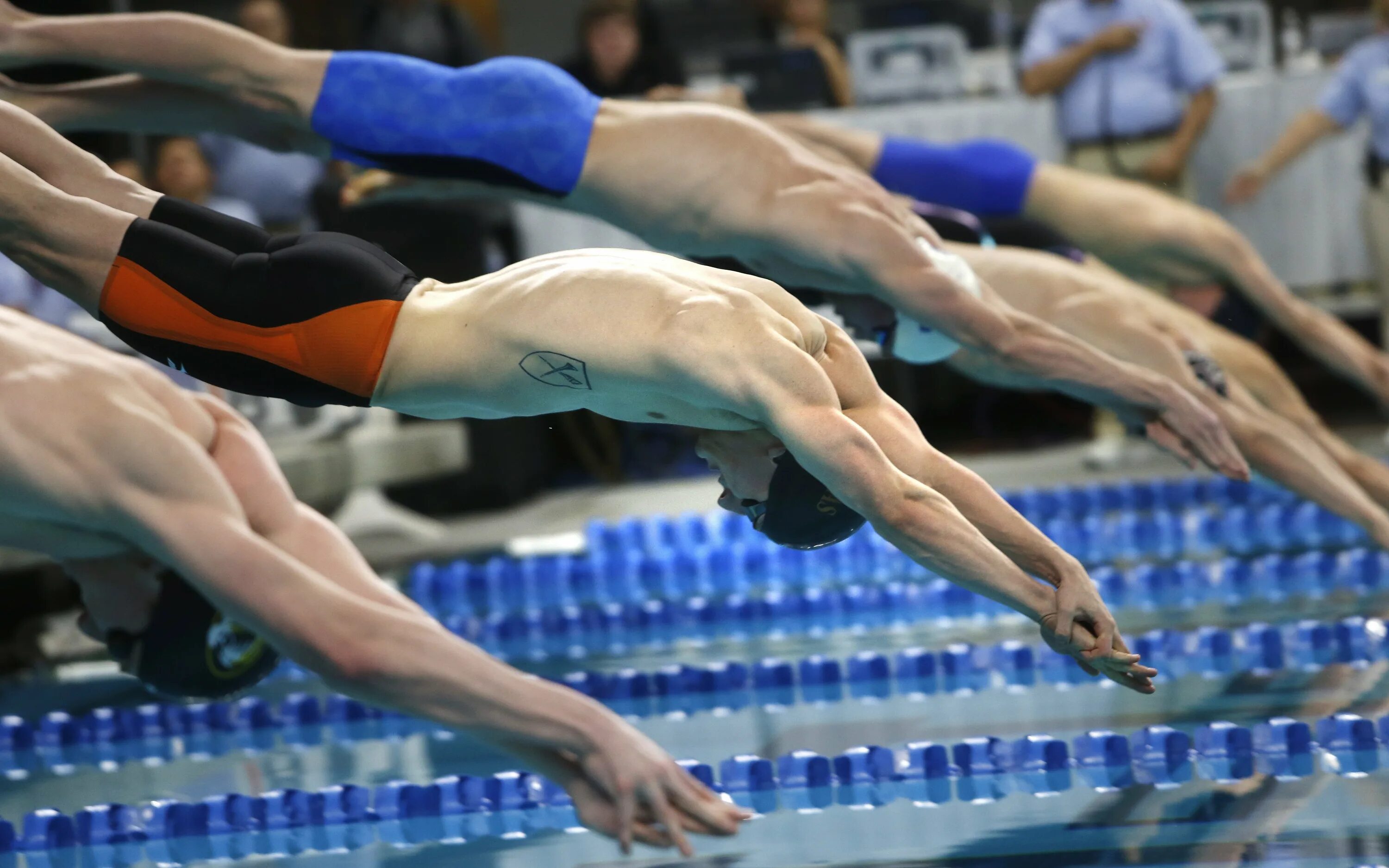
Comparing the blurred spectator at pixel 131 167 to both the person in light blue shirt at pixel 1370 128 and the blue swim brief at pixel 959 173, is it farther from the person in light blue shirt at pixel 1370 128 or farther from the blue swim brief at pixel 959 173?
the person in light blue shirt at pixel 1370 128

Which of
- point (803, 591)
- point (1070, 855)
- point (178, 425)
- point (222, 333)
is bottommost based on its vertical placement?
point (803, 591)

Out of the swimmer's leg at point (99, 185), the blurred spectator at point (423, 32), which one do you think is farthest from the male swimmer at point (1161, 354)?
the blurred spectator at point (423, 32)

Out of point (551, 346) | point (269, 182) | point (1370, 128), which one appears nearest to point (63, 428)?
point (551, 346)

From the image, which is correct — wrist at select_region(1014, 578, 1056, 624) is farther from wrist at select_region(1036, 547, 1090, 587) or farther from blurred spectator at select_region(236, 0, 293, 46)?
blurred spectator at select_region(236, 0, 293, 46)

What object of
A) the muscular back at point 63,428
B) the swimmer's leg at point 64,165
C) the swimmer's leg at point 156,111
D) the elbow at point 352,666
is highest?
the swimmer's leg at point 156,111

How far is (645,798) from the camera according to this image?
2.21 metres

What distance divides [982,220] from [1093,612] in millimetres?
4352

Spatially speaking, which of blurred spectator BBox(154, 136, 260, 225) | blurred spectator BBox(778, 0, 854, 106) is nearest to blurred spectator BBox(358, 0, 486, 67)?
blurred spectator BBox(154, 136, 260, 225)

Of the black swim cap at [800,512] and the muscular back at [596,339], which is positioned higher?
the muscular back at [596,339]

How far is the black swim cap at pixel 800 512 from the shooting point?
2.81 m

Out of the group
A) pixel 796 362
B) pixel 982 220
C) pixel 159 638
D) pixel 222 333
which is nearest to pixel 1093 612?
pixel 796 362

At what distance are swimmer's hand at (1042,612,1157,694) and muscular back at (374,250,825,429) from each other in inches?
24.7

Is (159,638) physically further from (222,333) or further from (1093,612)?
(1093,612)

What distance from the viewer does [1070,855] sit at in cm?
269
